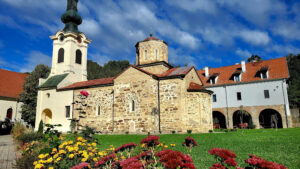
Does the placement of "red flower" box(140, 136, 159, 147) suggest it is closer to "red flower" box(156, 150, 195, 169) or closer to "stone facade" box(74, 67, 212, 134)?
"red flower" box(156, 150, 195, 169)

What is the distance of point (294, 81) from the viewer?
35.6 metres

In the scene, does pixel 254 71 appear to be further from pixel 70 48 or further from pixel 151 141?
pixel 151 141

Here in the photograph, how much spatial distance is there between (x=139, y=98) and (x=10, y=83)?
2485cm

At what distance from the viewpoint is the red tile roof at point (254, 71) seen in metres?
23.8

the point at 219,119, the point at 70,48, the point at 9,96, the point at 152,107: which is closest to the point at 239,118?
the point at 219,119

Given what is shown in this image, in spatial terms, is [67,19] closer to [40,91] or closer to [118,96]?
[40,91]

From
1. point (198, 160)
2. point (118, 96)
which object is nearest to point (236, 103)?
point (118, 96)

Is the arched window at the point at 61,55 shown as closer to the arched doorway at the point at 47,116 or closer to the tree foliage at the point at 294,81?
the arched doorway at the point at 47,116

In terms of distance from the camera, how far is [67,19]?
2653 centimetres

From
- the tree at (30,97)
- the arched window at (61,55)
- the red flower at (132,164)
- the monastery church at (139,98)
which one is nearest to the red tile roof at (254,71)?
the monastery church at (139,98)

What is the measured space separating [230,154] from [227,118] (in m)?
24.7

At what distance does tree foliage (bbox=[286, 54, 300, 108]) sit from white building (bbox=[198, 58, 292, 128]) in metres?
7.85

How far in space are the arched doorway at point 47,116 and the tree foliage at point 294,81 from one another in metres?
34.6

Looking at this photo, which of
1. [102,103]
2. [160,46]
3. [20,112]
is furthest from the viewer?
[20,112]
